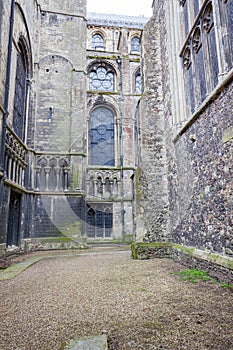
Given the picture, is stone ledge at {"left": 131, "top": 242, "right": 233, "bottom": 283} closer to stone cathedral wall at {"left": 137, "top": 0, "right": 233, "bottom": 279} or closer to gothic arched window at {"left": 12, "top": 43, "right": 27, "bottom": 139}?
stone cathedral wall at {"left": 137, "top": 0, "right": 233, "bottom": 279}

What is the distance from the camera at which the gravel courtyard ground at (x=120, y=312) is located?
220cm

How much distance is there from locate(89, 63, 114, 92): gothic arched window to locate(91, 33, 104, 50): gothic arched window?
19.5 feet

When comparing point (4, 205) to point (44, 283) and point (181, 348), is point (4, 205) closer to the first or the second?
point (44, 283)

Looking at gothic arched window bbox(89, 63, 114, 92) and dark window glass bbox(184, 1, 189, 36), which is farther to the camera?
gothic arched window bbox(89, 63, 114, 92)

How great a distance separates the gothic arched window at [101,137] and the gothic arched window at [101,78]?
5.25ft

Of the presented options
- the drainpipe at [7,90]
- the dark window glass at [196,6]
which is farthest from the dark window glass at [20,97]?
the dark window glass at [196,6]

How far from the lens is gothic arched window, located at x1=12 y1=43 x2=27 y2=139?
1005 centimetres

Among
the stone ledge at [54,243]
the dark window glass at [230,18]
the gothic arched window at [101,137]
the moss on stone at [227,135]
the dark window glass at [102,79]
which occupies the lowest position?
Result: the stone ledge at [54,243]

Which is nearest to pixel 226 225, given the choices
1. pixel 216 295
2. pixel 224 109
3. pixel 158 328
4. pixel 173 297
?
pixel 216 295

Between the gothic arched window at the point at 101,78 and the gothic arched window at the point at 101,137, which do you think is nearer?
the gothic arched window at the point at 101,137

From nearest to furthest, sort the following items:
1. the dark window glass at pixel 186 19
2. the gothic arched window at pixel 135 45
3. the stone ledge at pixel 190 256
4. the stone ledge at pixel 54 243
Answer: the stone ledge at pixel 190 256, the dark window glass at pixel 186 19, the stone ledge at pixel 54 243, the gothic arched window at pixel 135 45

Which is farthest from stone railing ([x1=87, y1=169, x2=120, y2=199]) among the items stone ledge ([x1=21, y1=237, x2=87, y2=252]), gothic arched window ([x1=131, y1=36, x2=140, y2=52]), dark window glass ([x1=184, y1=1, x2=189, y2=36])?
gothic arched window ([x1=131, y1=36, x2=140, y2=52])

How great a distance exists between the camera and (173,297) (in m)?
3.38

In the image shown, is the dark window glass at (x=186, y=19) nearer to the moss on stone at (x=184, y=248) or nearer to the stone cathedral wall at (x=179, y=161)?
the stone cathedral wall at (x=179, y=161)
